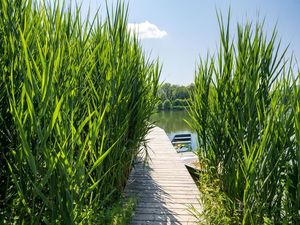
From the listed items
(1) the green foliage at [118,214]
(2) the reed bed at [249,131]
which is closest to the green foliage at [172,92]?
(2) the reed bed at [249,131]

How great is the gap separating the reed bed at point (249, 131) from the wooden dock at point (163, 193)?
10.9 inches

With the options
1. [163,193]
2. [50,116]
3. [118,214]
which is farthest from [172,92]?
[50,116]

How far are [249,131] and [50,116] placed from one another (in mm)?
1272

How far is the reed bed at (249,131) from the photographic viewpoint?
1357mm

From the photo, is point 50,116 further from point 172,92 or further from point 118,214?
point 172,92

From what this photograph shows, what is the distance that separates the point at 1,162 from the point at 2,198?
186mm

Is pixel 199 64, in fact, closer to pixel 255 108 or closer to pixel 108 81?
pixel 255 108

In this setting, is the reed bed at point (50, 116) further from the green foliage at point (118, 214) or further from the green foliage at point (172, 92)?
the green foliage at point (172, 92)

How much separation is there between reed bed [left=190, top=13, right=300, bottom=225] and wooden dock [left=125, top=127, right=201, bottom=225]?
276 millimetres

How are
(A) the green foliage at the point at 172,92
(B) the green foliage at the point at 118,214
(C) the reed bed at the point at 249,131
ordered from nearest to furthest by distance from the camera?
(C) the reed bed at the point at 249,131 < (B) the green foliage at the point at 118,214 < (A) the green foliage at the point at 172,92

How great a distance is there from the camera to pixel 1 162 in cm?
115

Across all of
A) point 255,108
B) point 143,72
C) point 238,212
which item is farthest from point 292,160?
point 143,72

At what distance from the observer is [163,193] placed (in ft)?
8.81

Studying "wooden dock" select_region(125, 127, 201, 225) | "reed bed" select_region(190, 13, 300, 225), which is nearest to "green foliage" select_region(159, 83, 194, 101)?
"reed bed" select_region(190, 13, 300, 225)
